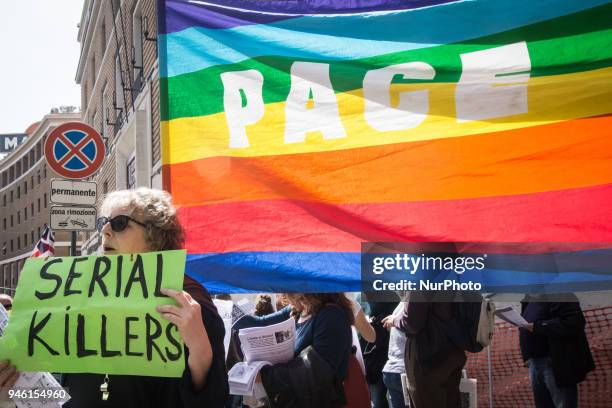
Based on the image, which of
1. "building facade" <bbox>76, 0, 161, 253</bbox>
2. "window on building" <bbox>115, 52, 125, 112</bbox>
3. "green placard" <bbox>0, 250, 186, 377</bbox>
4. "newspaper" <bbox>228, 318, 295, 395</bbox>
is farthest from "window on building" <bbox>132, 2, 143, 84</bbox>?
"green placard" <bbox>0, 250, 186, 377</bbox>

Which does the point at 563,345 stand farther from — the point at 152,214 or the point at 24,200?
the point at 24,200

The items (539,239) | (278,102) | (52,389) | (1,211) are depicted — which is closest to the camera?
(52,389)

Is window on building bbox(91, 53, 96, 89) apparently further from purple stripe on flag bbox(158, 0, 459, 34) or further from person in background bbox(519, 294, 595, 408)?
purple stripe on flag bbox(158, 0, 459, 34)

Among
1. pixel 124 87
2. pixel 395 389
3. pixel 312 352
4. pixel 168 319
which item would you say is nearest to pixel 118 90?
pixel 124 87

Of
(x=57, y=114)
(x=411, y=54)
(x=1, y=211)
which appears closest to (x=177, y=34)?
(x=411, y=54)

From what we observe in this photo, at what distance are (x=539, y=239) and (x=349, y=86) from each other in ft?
3.85

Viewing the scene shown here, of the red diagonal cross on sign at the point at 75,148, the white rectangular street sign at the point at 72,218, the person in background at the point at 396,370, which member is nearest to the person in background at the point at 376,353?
the person in background at the point at 396,370

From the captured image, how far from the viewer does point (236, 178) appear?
359 cm

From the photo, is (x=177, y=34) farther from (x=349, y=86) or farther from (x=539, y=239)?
(x=539, y=239)

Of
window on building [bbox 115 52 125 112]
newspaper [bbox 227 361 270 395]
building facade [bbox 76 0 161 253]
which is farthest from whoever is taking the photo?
window on building [bbox 115 52 125 112]

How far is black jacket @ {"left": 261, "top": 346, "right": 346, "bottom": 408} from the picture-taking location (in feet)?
11.2

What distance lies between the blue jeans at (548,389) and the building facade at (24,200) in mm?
65614

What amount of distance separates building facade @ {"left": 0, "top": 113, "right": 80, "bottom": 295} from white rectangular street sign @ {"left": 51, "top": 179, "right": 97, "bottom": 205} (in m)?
60.4

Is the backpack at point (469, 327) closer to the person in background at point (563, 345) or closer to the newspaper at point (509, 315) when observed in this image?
the newspaper at point (509, 315)
